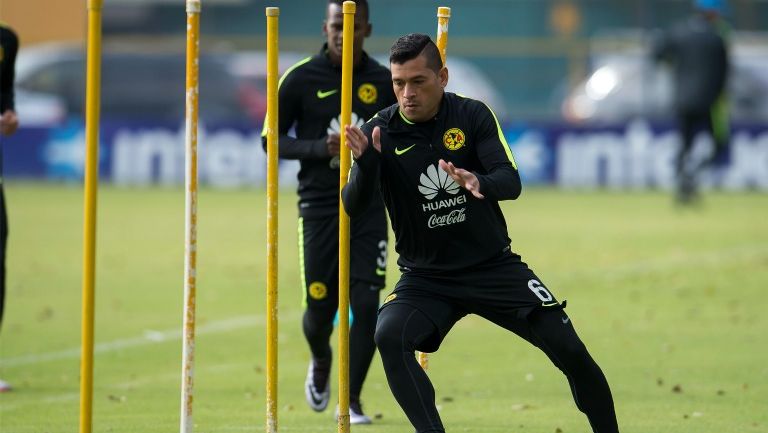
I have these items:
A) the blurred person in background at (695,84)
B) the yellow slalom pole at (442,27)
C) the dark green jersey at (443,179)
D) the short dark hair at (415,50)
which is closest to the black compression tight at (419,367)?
the dark green jersey at (443,179)

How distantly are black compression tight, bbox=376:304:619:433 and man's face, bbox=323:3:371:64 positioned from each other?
6.52ft

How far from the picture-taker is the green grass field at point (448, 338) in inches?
330

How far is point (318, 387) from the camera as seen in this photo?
8.48 meters

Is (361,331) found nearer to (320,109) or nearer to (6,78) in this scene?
(320,109)

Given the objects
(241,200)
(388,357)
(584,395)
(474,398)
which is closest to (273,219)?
(388,357)

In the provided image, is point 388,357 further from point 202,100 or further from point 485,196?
point 202,100

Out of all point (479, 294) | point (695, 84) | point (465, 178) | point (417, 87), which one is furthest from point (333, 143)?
point (695, 84)

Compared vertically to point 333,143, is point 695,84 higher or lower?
lower

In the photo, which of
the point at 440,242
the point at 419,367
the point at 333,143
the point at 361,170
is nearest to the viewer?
the point at 361,170

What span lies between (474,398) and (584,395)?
2.38 metres

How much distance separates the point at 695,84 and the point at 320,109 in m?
14.2

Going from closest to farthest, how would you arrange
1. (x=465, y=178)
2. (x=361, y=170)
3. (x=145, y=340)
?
1. (x=465, y=178)
2. (x=361, y=170)
3. (x=145, y=340)

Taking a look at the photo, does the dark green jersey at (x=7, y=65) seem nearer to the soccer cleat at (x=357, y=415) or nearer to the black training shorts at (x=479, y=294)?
the soccer cleat at (x=357, y=415)

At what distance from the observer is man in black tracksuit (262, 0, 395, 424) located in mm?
8117
